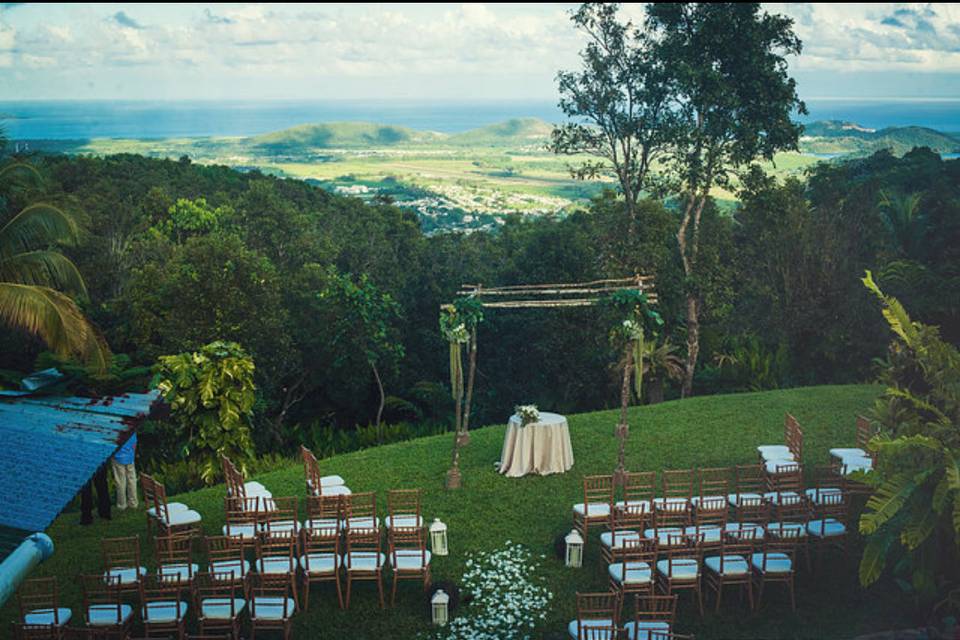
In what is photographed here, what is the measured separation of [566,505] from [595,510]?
1486 millimetres

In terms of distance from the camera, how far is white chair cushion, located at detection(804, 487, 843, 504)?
11.7 metres

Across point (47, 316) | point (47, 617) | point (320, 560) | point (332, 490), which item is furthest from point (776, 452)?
point (47, 316)

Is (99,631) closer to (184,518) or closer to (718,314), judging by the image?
(184,518)

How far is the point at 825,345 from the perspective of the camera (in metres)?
22.8

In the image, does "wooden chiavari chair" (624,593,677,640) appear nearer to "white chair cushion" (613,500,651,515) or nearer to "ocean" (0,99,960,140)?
"white chair cushion" (613,500,651,515)

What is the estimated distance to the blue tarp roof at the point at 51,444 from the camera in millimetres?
10115

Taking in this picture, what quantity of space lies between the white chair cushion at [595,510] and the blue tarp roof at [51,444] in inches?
243

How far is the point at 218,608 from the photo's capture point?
9.69 meters

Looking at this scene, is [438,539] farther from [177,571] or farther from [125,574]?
[125,574]

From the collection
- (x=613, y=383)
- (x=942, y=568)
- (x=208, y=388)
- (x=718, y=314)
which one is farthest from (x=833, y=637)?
(x=718, y=314)

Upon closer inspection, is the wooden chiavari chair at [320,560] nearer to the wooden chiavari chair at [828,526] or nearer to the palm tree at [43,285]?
the wooden chiavari chair at [828,526]

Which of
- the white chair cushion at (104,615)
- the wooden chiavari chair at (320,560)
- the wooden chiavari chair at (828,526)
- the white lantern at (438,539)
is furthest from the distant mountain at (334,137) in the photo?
the wooden chiavari chair at (828,526)

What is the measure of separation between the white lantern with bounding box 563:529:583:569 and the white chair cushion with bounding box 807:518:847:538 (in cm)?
288

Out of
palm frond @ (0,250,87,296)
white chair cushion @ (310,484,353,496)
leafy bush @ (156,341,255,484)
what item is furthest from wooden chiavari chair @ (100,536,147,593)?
palm frond @ (0,250,87,296)
